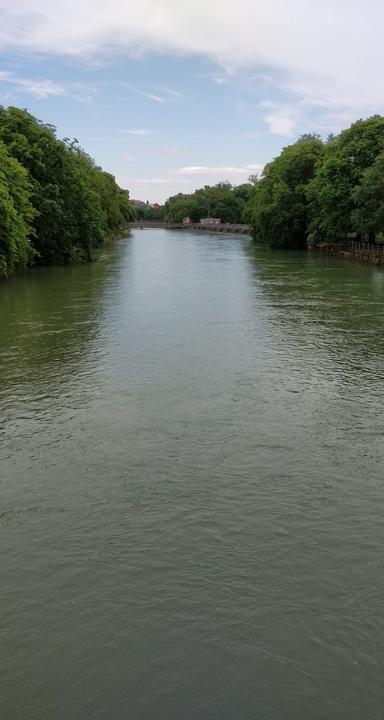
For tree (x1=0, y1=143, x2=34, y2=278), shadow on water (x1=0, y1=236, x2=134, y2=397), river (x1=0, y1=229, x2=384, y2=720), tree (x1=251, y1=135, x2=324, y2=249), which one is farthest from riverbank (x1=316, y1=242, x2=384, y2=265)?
river (x1=0, y1=229, x2=384, y2=720)

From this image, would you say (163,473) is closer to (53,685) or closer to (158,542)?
(158,542)

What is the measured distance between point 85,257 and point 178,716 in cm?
5675

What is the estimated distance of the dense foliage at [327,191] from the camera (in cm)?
5553

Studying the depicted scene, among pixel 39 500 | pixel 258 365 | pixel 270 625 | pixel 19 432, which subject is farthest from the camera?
pixel 258 365

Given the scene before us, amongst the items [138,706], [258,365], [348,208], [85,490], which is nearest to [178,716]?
[138,706]

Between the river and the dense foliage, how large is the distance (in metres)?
36.3

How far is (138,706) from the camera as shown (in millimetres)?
6855

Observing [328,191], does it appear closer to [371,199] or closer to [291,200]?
[371,199]

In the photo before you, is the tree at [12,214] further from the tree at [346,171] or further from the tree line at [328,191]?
the tree at [346,171]

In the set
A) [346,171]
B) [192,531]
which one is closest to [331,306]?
[192,531]

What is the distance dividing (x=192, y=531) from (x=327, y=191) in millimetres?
59933

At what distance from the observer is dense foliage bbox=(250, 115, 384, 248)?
2186 inches

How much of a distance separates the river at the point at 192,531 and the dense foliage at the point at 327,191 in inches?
1430

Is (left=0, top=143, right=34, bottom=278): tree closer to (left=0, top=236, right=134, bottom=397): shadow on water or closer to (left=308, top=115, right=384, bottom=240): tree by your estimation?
(left=0, top=236, right=134, bottom=397): shadow on water
